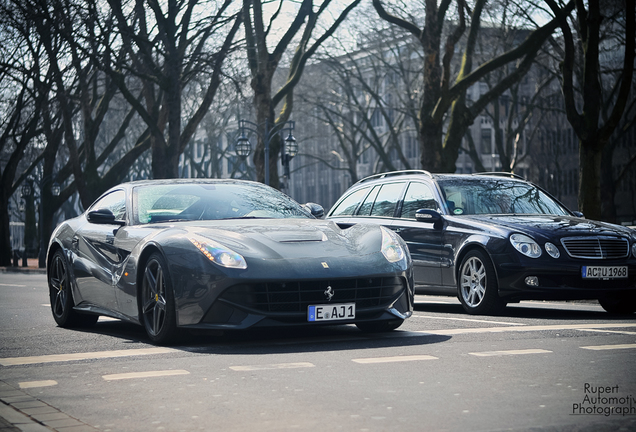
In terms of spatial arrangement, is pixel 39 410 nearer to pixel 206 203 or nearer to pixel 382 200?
pixel 206 203

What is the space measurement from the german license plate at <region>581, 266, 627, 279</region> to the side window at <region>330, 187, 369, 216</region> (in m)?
3.95

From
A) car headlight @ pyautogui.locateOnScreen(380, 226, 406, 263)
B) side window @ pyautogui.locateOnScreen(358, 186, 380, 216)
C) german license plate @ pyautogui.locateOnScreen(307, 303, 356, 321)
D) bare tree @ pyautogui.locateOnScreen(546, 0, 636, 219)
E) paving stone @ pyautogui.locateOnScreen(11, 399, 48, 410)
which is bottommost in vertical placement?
paving stone @ pyautogui.locateOnScreen(11, 399, 48, 410)

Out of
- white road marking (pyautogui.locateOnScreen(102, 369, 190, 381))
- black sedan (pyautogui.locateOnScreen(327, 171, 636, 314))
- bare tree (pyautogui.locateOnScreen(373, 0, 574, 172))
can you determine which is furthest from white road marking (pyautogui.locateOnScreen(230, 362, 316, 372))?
bare tree (pyautogui.locateOnScreen(373, 0, 574, 172))

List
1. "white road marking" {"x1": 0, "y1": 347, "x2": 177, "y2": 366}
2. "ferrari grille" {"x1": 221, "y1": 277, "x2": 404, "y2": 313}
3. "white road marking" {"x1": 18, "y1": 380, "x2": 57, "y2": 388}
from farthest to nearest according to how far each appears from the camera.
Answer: "ferrari grille" {"x1": 221, "y1": 277, "x2": 404, "y2": 313} → "white road marking" {"x1": 0, "y1": 347, "x2": 177, "y2": 366} → "white road marking" {"x1": 18, "y1": 380, "x2": 57, "y2": 388}

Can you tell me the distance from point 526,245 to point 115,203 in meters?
4.35

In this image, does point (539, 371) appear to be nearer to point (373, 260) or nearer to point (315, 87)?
point (373, 260)

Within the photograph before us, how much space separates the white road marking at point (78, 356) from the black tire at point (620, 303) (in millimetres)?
5436

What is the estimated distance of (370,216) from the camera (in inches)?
531

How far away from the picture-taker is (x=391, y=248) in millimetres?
8344

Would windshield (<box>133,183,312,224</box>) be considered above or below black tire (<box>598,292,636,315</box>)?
above

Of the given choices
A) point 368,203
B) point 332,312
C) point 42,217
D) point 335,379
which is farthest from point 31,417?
point 42,217

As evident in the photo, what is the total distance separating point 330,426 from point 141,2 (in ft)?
78.1

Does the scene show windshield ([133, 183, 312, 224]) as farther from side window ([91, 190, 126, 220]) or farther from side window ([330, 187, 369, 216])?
side window ([330, 187, 369, 216])

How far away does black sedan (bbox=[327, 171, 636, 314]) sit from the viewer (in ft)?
35.2
